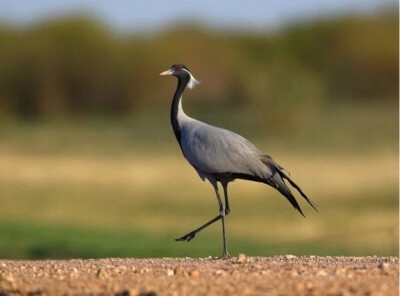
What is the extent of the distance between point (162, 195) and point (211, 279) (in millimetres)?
25782

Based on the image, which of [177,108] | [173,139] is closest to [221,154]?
[177,108]

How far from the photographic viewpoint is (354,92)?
62.6 m

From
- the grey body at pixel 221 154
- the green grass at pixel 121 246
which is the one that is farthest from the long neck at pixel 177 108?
the green grass at pixel 121 246

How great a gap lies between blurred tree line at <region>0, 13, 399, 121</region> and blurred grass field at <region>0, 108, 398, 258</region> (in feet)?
7.18

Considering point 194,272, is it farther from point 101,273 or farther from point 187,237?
point 187,237

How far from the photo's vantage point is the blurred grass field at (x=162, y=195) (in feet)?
78.8

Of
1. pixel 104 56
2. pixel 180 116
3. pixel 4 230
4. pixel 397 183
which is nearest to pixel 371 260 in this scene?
pixel 180 116

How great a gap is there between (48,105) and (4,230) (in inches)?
1226

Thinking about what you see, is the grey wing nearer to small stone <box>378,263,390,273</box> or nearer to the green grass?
small stone <box>378,263,390,273</box>

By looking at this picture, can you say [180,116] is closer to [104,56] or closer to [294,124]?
[294,124]

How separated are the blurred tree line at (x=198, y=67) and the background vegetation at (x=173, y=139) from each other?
8 cm

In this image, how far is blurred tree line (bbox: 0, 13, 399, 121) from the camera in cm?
5734

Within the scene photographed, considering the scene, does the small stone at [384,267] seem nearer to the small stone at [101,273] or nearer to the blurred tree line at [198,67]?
the small stone at [101,273]

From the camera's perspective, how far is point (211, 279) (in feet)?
35.0
